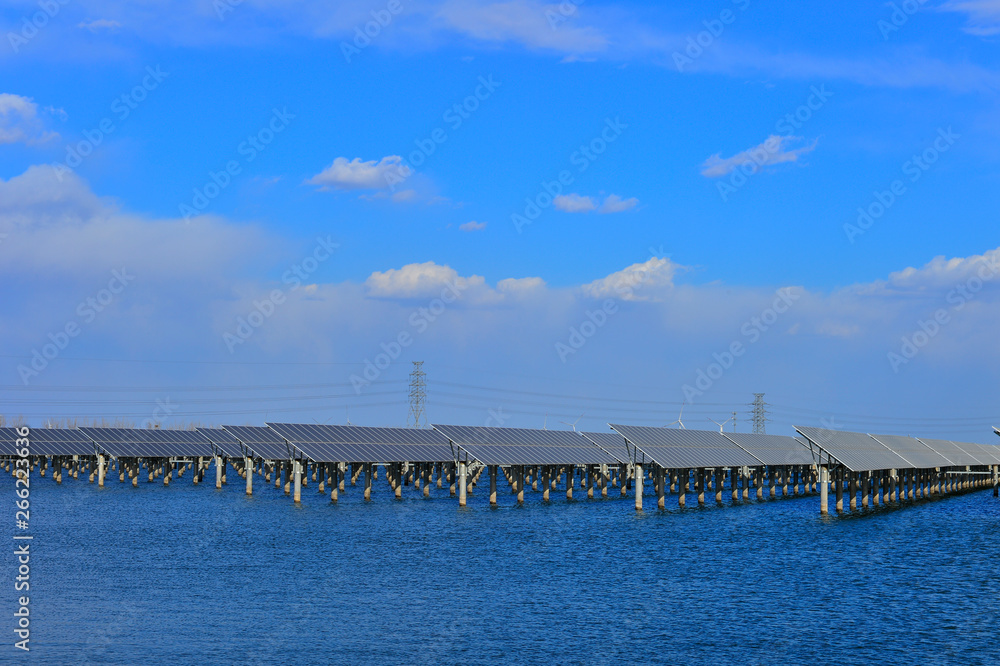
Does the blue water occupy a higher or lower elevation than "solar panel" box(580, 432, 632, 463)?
lower

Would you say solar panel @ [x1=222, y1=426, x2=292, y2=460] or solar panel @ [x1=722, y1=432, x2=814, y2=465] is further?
solar panel @ [x1=722, y1=432, x2=814, y2=465]

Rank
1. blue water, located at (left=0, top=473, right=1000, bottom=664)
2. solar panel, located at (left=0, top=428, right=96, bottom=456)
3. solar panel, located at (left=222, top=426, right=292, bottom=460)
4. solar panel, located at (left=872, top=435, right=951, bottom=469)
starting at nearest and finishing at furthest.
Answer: blue water, located at (left=0, top=473, right=1000, bottom=664)
solar panel, located at (left=222, top=426, right=292, bottom=460)
solar panel, located at (left=872, top=435, right=951, bottom=469)
solar panel, located at (left=0, top=428, right=96, bottom=456)

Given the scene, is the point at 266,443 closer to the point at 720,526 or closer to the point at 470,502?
the point at 470,502

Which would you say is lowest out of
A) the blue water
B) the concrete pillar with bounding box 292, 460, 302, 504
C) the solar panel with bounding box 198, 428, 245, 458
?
the blue water

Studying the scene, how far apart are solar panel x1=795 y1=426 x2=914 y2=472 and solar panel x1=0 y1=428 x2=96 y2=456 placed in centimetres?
7570

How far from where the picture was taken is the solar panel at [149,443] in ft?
354

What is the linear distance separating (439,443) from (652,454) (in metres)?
28.0

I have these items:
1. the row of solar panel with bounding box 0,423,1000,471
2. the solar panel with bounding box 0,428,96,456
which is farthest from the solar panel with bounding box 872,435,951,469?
the solar panel with bounding box 0,428,96,456

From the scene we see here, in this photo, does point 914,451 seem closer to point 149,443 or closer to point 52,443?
point 149,443

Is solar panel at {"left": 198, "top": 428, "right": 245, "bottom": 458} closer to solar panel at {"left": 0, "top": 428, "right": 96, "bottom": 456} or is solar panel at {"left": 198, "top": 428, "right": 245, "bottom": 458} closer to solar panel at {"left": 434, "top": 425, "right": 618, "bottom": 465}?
solar panel at {"left": 0, "top": 428, "right": 96, "bottom": 456}

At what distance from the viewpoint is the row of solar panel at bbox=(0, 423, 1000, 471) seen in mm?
77188

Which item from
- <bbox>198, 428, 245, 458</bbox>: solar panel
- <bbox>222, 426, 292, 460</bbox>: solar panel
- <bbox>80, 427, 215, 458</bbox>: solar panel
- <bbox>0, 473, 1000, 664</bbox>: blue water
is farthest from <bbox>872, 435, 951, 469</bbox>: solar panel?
<bbox>80, 427, 215, 458</bbox>: solar panel

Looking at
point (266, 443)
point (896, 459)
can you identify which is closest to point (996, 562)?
point (896, 459)

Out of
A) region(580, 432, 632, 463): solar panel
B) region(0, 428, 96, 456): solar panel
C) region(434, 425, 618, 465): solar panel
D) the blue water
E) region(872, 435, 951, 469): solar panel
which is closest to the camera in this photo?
the blue water
